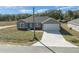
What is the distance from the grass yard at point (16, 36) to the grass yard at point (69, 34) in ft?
0.78

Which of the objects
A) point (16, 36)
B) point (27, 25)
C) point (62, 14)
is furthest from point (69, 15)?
point (16, 36)

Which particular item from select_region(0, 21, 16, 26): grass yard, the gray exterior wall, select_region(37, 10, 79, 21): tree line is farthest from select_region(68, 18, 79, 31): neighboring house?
select_region(0, 21, 16, 26): grass yard

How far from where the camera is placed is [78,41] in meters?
2.93

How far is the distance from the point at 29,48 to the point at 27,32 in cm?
17

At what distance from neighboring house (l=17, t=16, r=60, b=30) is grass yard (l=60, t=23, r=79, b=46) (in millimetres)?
71

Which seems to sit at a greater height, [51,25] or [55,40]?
[51,25]

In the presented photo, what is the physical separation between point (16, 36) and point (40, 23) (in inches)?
11.1

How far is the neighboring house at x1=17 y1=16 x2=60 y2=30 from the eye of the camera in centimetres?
291

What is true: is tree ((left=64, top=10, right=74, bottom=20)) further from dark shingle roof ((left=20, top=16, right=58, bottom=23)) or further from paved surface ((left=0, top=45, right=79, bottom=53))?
paved surface ((left=0, top=45, right=79, bottom=53))

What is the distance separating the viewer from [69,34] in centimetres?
294

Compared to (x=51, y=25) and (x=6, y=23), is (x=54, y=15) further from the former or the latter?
(x=6, y=23)
